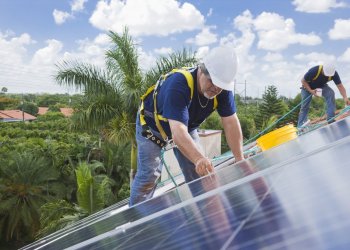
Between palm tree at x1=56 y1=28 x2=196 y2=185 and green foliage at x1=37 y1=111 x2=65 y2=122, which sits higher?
green foliage at x1=37 y1=111 x2=65 y2=122

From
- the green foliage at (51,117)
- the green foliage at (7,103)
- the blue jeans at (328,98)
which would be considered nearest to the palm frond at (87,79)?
the blue jeans at (328,98)

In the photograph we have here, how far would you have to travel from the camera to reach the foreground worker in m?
2.49

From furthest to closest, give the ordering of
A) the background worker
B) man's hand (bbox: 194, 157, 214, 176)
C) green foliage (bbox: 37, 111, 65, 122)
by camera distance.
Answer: green foliage (bbox: 37, 111, 65, 122)
the background worker
man's hand (bbox: 194, 157, 214, 176)

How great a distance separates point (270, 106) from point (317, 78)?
37296 millimetres

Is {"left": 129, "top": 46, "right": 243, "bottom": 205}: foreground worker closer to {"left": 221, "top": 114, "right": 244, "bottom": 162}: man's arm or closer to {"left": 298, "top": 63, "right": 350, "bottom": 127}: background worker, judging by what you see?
{"left": 221, "top": 114, "right": 244, "bottom": 162}: man's arm

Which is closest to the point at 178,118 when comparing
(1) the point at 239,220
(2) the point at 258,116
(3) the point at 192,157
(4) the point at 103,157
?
(3) the point at 192,157

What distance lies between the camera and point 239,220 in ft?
4.27

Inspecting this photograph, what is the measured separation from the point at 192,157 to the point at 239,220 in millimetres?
1171

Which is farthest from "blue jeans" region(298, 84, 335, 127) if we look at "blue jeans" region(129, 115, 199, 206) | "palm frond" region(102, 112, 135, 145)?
"palm frond" region(102, 112, 135, 145)

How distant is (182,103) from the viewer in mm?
2543

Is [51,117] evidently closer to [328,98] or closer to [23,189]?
[23,189]

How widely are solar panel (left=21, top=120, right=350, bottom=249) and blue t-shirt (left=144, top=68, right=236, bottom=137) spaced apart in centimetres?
87

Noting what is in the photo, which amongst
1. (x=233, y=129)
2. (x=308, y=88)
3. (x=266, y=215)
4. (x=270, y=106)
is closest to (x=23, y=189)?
(x=308, y=88)

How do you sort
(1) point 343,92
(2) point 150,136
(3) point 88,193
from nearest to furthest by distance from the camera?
(2) point 150,136 < (1) point 343,92 < (3) point 88,193
